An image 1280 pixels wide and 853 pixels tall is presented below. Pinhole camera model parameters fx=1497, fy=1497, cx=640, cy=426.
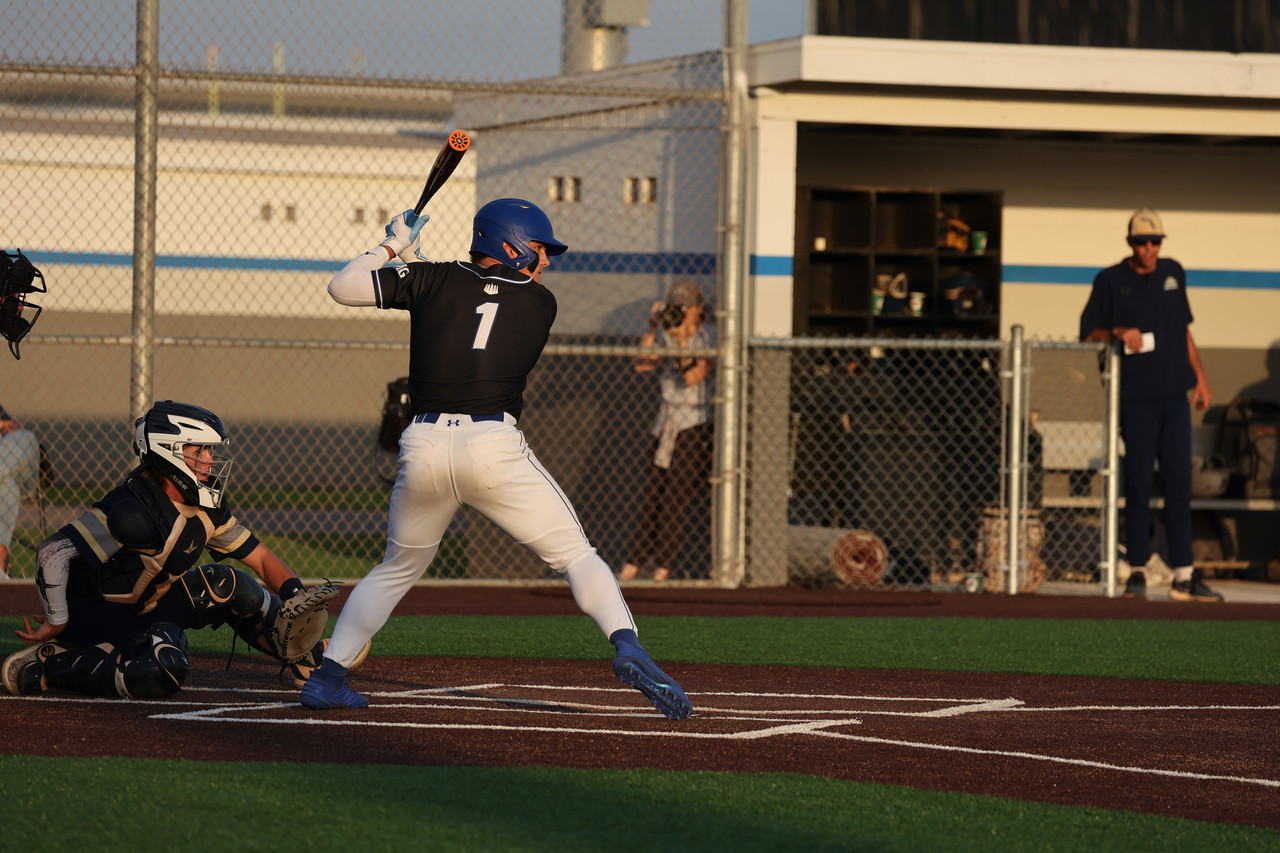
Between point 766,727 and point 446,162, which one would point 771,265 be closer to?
point 446,162

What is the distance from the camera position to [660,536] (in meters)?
11.6

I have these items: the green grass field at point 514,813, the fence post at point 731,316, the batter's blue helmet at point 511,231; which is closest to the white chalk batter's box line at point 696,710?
the green grass field at point 514,813

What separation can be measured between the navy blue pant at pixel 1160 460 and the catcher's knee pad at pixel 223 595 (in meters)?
6.87

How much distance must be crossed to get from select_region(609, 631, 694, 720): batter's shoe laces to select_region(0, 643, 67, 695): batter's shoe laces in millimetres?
2456

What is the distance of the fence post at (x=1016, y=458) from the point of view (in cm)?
1126

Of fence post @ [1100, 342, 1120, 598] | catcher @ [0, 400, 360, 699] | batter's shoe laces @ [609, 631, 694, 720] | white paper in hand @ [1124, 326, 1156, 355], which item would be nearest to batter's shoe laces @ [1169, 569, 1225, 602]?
fence post @ [1100, 342, 1120, 598]

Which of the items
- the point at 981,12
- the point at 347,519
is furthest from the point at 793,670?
the point at 347,519

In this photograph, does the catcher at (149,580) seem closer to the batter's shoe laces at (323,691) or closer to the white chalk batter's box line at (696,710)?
the white chalk batter's box line at (696,710)

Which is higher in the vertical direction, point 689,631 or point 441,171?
point 441,171

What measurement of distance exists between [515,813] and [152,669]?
8.08 ft

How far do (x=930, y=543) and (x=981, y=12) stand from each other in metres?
4.33

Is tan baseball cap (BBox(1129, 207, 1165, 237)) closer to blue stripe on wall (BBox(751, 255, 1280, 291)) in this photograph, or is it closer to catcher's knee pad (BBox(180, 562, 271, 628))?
blue stripe on wall (BBox(751, 255, 1280, 291))

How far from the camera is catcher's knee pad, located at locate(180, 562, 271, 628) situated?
21.2ft

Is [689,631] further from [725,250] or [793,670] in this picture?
[725,250]
